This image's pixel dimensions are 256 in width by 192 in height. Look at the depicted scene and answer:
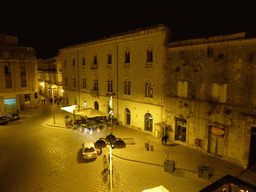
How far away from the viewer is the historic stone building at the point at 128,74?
21.1 m

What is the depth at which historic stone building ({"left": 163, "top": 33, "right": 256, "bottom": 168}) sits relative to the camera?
47.3ft

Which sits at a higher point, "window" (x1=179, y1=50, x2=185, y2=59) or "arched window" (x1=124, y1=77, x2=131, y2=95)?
"window" (x1=179, y1=50, x2=185, y2=59)

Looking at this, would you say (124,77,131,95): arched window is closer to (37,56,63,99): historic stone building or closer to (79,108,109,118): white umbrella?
(79,108,109,118): white umbrella

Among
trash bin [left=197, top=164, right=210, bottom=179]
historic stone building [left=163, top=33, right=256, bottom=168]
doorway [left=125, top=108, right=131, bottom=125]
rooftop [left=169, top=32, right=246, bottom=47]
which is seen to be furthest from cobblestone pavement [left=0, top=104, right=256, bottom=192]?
rooftop [left=169, top=32, right=246, bottom=47]

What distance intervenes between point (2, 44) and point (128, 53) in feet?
90.8

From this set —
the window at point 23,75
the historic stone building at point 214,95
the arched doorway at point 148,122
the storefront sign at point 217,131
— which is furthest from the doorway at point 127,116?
the window at point 23,75

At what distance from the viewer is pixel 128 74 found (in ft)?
80.7

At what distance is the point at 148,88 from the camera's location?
888 inches

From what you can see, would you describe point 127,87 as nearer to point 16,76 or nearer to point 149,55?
point 149,55

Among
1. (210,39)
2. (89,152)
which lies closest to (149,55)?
(210,39)

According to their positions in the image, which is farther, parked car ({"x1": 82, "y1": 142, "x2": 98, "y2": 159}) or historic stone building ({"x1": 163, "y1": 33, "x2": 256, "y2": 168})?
parked car ({"x1": 82, "y1": 142, "x2": 98, "y2": 159})

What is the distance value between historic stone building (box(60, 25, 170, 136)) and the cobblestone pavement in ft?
12.0

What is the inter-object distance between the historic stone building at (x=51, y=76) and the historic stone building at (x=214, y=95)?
1263 inches

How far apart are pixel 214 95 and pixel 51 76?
45.9m
